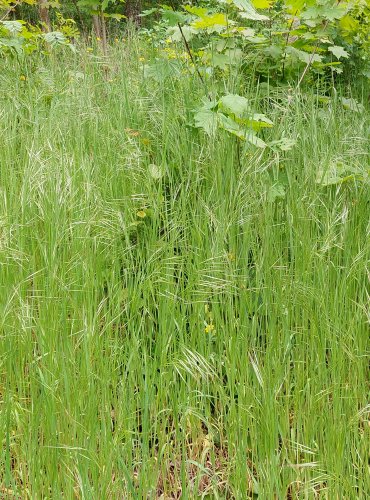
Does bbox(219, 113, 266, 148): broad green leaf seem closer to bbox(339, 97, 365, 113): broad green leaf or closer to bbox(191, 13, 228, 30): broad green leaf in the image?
bbox(191, 13, 228, 30): broad green leaf

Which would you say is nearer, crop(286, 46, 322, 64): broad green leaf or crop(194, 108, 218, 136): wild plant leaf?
crop(194, 108, 218, 136): wild plant leaf

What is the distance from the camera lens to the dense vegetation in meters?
1.40

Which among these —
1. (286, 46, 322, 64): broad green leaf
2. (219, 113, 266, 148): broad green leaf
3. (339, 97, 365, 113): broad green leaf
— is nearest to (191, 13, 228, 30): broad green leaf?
(286, 46, 322, 64): broad green leaf

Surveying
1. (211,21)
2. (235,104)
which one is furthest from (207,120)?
(211,21)

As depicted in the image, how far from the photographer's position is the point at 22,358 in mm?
1621

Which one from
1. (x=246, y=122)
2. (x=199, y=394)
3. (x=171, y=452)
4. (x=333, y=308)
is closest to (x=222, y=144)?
(x=246, y=122)

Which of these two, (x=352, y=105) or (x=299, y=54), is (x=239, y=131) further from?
(x=352, y=105)

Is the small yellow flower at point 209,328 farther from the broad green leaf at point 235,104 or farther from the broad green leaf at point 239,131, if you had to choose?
the broad green leaf at point 235,104

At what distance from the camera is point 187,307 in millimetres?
1820

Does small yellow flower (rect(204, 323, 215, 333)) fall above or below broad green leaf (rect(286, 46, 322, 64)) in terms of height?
below

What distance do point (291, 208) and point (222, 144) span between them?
384 millimetres

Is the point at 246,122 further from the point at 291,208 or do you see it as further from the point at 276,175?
the point at 291,208

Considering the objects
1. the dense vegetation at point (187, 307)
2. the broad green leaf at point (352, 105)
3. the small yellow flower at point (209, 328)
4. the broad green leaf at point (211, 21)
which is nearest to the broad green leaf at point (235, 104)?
the dense vegetation at point (187, 307)

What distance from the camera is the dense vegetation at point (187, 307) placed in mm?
1396
